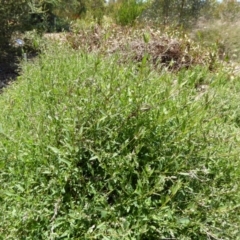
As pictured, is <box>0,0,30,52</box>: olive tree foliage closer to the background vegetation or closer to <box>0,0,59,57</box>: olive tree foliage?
<box>0,0,59,57</box>: olive tree foliage

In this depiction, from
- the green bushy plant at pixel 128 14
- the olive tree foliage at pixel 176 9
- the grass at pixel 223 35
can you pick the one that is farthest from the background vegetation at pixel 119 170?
the olive tree foliage at pixel 176 9

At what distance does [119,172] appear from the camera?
4.61ft

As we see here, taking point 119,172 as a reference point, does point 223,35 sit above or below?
below

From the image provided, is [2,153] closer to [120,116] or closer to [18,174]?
[18,174]

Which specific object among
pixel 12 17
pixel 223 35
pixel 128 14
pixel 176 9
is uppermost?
pixel 12 17

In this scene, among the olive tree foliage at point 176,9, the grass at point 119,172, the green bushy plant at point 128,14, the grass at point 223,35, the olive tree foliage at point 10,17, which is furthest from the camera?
the olive tree foliage at point 176,9

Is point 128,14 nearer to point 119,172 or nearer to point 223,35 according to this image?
point 223,35

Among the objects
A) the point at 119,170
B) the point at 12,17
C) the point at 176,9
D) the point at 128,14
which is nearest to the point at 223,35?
the point at 128,14

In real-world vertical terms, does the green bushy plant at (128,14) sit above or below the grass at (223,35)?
above

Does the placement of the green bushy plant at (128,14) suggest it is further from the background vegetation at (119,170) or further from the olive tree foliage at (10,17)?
the background vegetation at (119,170)

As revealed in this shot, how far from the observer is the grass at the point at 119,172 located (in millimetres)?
1359

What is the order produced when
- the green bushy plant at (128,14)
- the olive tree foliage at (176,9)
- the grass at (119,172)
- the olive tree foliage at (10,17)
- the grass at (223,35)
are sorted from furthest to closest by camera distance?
the olive tree foliage at (176,9)
the green bushy plant at (128,14)
the grass at (223,35)
the olive tree foliage at (10,17)
the grass at (119,172)

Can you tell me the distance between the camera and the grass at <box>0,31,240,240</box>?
1359 millimetres

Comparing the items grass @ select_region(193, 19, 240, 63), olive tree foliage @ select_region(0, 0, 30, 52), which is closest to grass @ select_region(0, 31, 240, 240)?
olive tree foliage @ select_region(0, 0, 30, 52)
